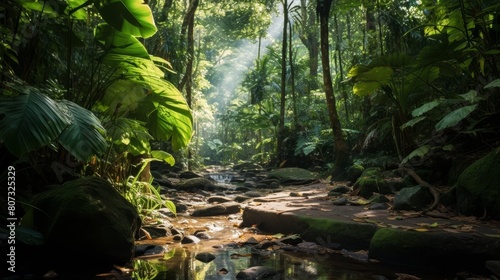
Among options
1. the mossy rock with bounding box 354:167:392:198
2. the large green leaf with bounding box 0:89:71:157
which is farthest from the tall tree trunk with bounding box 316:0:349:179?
the large green leaf with bounding box 0:89:71:157

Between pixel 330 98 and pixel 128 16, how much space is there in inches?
215

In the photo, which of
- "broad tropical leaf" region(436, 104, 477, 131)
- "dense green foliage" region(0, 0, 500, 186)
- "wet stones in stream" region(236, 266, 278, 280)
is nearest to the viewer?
"wet stones in stream" region(236, 266, 278, 280)

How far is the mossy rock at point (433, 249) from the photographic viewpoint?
306 centimetres

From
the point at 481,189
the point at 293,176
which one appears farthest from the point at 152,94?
the point at 293,176

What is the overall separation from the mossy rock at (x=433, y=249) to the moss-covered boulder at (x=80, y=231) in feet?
7.11

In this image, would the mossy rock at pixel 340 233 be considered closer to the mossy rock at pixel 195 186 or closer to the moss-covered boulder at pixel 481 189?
the moss-covered boulder at pixel 481 189

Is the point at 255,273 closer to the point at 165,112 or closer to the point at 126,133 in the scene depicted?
the point at 126,133

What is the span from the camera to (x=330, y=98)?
893 centimetres

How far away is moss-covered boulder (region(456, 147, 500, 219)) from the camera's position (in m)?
3.87

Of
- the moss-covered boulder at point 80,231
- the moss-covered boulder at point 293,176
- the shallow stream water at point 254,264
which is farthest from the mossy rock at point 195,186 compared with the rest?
the moss-covered boulder at point 80,231

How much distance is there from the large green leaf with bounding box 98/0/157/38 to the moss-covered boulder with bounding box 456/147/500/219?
395 centimetres

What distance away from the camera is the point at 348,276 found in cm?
309

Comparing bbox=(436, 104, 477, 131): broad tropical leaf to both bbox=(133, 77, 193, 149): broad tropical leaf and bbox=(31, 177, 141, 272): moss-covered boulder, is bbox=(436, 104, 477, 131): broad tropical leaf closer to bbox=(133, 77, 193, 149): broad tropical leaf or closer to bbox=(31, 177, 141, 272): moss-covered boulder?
bbox=(133, 77, 193, 149): broad tropical leaf

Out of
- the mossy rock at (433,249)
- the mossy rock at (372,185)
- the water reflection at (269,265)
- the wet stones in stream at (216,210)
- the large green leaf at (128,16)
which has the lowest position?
the water reflection at (269,265)
